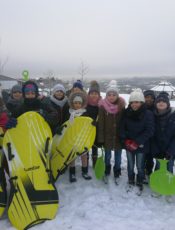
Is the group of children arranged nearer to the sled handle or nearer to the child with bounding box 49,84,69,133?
the child with bounding box 49,84,69,133

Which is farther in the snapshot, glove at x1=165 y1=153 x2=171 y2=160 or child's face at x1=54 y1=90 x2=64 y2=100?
child's face at x1=54 y1=90 x2=64 y2=100

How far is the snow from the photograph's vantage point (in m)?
3.43

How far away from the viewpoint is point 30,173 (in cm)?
363

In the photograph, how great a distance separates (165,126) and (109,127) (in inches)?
33.6

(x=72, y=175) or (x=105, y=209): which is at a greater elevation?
(x=72, y=175)

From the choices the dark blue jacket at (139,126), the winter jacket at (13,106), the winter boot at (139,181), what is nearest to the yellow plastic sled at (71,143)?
the dark blue jacket at (139,126)

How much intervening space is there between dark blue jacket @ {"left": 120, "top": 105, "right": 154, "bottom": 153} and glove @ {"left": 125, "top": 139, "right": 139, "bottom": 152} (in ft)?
0.15

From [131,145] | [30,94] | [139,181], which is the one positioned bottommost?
[139,181]

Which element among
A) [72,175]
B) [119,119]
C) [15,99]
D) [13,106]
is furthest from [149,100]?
[15,99]

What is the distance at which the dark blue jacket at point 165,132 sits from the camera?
409cm

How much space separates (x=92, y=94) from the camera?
184 inches

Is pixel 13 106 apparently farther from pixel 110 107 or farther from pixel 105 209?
pixel 105 209

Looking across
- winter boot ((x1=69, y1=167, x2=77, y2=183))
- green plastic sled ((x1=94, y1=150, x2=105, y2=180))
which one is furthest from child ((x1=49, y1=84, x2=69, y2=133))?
green plastic sled ((x1=94, y1=150, x2=105, y2=180))

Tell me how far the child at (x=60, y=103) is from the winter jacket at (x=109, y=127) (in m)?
0.67
